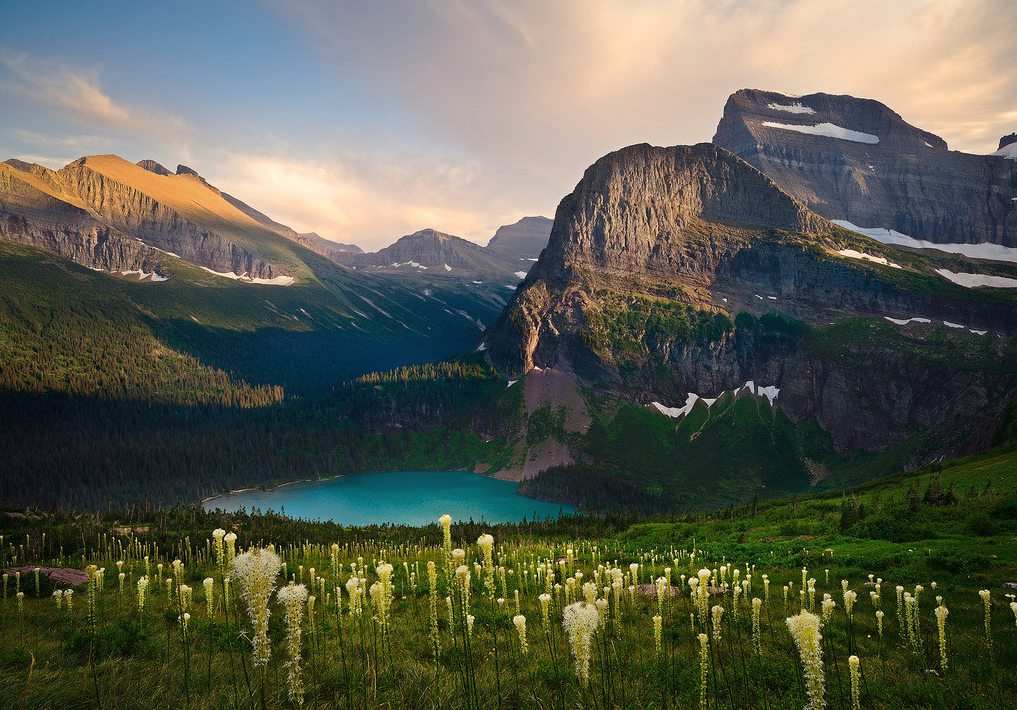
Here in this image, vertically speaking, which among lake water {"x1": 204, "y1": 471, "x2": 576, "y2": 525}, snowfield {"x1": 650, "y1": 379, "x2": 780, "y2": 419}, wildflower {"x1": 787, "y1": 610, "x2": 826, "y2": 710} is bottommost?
lake water {"x1": 204, "y1": 471, "x2": 576, "y2": 525}

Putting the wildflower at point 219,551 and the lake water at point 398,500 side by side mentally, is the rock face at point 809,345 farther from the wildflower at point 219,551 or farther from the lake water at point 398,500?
the wildflower at point 219,551

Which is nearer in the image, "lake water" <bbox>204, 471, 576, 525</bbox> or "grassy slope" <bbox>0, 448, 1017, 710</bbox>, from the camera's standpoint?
"grassy slope" <bbox>0, 448, 1017, 710</bbox>

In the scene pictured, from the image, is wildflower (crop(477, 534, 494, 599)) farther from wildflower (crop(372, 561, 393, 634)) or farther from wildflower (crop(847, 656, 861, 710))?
wildflower (crop(847, 656, 861, 710))

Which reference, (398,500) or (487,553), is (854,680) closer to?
(487,553)

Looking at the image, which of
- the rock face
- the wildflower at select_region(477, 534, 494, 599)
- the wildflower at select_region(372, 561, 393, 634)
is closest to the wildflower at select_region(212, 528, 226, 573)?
the wildflower at select_region(372, 561, 393, 634)

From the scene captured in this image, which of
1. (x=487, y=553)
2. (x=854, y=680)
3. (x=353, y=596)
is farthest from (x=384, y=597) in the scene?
(x=854, y=680)

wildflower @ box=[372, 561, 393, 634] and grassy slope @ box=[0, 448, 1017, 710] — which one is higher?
wildflower @ box=[372, 561, 393, 634]

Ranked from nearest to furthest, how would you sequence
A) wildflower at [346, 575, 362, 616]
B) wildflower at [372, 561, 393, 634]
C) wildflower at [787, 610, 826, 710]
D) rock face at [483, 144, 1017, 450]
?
wildflower at [787, 610, 826, 710] < wildflower at [372, 561, 393, 634] < wildflower at [346, 575, 362, 616] < rock face at [483, 144, 1017, 450]
